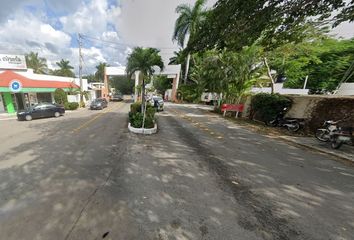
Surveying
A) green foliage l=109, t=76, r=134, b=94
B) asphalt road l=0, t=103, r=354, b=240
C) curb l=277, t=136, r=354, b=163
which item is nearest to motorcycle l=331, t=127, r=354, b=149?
curb l=277, t=136, r=354, b=163

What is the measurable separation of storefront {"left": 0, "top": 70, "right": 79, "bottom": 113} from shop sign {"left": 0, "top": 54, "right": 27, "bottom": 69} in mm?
1111

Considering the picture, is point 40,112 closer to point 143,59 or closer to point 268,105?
point 143,59

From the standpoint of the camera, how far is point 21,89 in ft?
66.7

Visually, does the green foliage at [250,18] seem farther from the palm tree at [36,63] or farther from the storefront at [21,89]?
the palm tree at [36,63]

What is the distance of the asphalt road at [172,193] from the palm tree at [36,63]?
49187 mm

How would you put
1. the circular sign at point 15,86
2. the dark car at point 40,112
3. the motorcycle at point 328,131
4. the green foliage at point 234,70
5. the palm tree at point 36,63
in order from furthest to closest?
1. the palm tree at point 36,63
2. the circular sign at point 15,86
3. the dark car at point 40,112
4. the green foliage at point 234,70
5. the motorcycle at point 328,131

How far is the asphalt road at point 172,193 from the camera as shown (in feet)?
11.1


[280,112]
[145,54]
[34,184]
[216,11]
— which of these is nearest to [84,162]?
[34,184]

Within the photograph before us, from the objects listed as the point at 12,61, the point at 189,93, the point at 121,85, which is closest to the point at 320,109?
the point at 189,93

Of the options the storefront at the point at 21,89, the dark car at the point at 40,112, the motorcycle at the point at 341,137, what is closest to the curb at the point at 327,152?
the motorcycle at the point at 341,137

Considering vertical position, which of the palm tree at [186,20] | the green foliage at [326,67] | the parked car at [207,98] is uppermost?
the palm tree at [186,20]

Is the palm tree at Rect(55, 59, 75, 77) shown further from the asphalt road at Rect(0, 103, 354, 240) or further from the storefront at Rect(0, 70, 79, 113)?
the asphalt road at Rect(0, 103, 354, 240)

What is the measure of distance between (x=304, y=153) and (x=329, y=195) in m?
3.72

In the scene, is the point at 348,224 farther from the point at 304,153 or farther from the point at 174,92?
the point at 174,92
